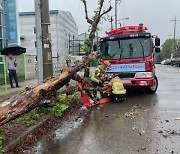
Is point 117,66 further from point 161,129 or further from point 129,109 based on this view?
point 161,129

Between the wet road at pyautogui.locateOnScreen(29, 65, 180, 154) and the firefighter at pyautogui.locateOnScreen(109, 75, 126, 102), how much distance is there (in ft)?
1.99

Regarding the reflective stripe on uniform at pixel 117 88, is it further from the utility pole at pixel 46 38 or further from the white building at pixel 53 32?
the white building at pixel 53 32

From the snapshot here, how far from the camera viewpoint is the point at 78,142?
5707mm

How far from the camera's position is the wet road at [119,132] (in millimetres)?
5277

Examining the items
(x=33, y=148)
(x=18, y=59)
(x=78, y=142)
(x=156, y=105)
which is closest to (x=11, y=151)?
(x=33, y=148)

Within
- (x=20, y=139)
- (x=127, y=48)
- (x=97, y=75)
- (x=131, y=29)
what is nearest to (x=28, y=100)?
(x=20, y=139)

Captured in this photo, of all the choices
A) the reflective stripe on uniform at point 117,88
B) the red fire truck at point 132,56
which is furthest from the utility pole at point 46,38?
the red fire truck at point 132,56

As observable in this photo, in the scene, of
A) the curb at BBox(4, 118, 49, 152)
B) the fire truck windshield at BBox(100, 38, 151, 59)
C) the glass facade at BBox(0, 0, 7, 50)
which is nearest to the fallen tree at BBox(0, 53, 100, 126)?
the curb at BBox(4, 118, 49, 152)

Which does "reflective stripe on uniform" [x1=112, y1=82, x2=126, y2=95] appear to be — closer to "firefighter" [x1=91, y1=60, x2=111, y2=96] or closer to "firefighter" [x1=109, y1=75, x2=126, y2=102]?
"firefighter" [x1=109, y1=75, x2=126, y2=102]

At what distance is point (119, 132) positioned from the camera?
6359mm

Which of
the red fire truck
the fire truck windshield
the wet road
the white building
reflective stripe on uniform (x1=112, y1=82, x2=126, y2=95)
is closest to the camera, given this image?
the wet road

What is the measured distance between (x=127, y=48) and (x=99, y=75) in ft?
5.82

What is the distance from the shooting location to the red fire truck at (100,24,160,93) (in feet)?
36.4

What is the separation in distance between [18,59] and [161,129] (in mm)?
13095
